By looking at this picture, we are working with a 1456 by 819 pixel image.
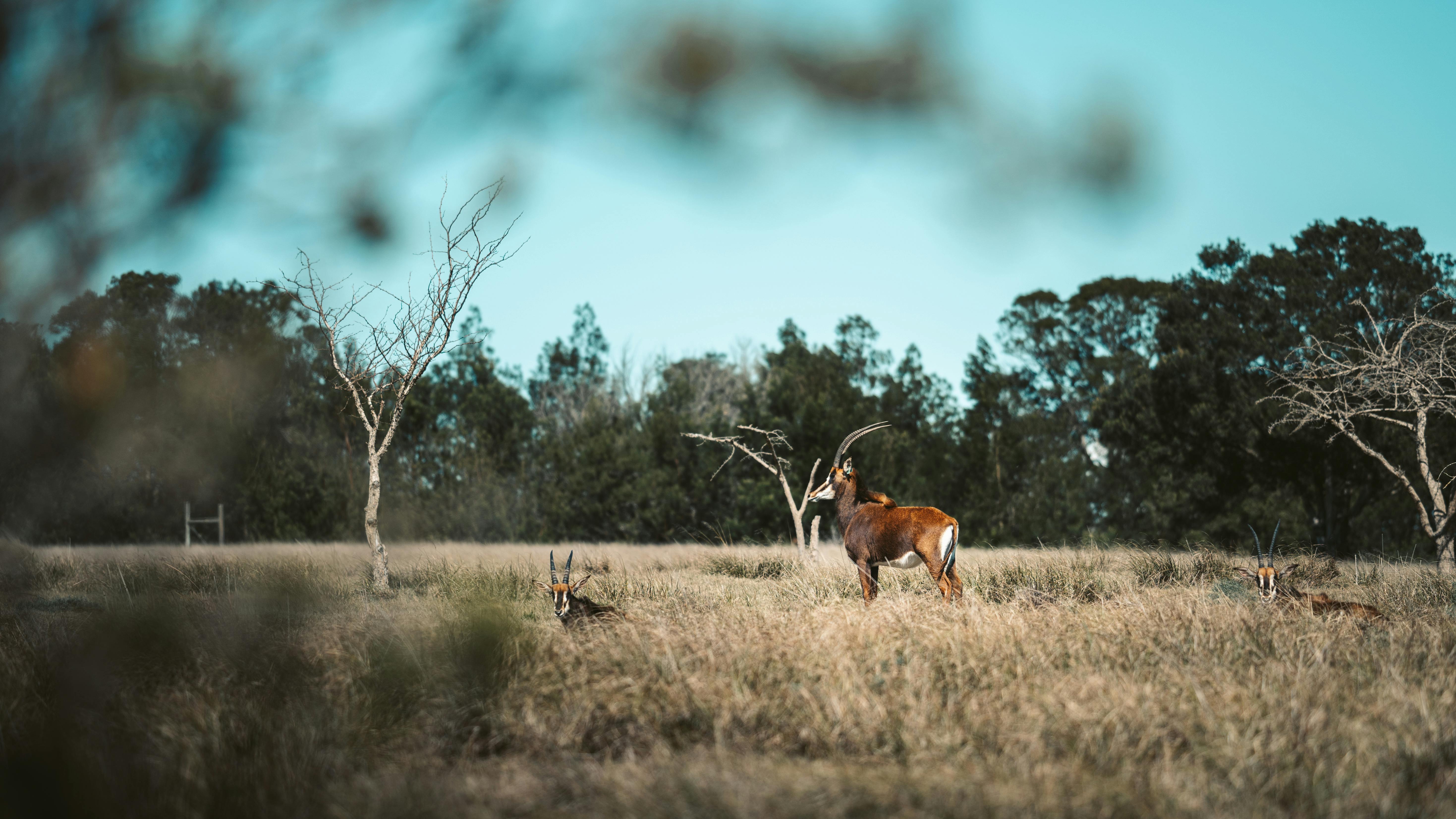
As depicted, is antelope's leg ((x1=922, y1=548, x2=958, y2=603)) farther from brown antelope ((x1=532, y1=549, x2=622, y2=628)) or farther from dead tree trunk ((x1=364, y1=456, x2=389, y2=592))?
dead tree trunk ((x1=364, y1=456, x2=389, y2=592))

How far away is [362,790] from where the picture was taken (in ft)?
11.1

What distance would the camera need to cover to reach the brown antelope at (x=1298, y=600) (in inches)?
292

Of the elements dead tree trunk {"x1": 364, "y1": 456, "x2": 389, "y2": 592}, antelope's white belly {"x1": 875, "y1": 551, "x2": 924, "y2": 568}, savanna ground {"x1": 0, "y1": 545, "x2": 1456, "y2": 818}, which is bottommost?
savanna ground {"x1": 0, "y1": 545, "x2": 1456, "y2": 818}

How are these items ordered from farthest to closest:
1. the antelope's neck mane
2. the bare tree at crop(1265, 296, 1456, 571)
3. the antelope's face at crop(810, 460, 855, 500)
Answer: the bare tree at crop(1265, 296, 1456, 571) → the antelope's face at crop(810, 460, 855, 500) → the antelope's neck mane

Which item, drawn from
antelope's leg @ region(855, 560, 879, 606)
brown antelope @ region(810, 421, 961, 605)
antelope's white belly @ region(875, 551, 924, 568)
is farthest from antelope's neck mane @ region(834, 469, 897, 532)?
antelope's white belly @ region(875, 551, 924, 568)

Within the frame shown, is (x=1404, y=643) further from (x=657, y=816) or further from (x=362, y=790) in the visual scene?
(x=362, y=790)

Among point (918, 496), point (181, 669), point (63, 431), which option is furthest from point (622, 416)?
point (63, 431)

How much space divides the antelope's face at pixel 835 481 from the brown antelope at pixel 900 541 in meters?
0.28

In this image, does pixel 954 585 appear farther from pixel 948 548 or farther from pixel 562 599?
pixel 562 599

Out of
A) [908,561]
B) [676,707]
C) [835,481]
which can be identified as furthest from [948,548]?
[676,707]

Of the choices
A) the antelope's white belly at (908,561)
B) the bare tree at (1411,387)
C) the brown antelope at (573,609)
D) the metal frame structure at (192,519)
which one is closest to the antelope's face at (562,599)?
the brown antelope at (573,609)

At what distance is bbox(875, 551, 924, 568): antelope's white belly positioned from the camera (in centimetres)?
846

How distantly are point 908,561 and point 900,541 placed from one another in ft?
0.65

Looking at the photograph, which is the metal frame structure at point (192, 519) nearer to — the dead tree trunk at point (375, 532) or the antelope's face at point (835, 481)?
the dead tree trunk at point (375, 532)
